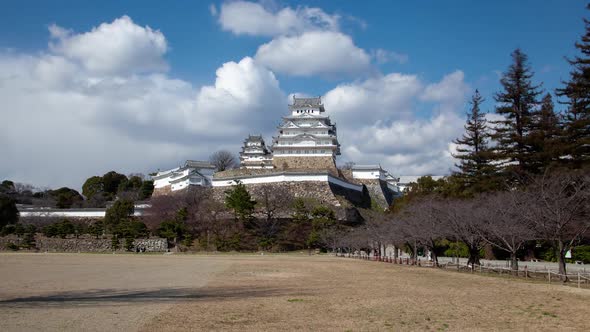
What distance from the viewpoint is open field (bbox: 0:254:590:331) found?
10016 millimetres

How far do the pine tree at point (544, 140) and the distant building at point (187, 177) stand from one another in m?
42.7

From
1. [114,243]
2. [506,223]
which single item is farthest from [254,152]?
[506,223]

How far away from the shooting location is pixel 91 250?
5612 centimetres

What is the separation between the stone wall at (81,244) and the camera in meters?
55.6

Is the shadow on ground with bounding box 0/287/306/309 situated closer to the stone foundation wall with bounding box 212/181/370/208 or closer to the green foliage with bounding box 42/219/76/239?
the stone foundation wall with bounding box 212/181/370/208

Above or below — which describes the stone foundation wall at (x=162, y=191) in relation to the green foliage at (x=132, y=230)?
above

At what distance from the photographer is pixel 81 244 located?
56.7m

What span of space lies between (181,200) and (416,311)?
169 feet

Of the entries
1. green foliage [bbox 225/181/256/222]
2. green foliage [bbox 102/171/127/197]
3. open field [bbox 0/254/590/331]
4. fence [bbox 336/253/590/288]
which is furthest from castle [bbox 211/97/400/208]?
open field [bbox 0/254/590/331]

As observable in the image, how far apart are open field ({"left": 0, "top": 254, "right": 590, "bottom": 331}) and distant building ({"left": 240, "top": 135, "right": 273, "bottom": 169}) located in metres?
60.7

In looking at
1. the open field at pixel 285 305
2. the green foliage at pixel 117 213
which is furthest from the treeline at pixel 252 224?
the open field at pixel 285 305

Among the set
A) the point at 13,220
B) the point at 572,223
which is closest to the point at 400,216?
the point at 572,223

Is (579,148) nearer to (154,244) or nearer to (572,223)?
(572,223)

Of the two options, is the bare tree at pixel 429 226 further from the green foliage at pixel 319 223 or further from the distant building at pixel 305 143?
the distant building at pixel 305 143
